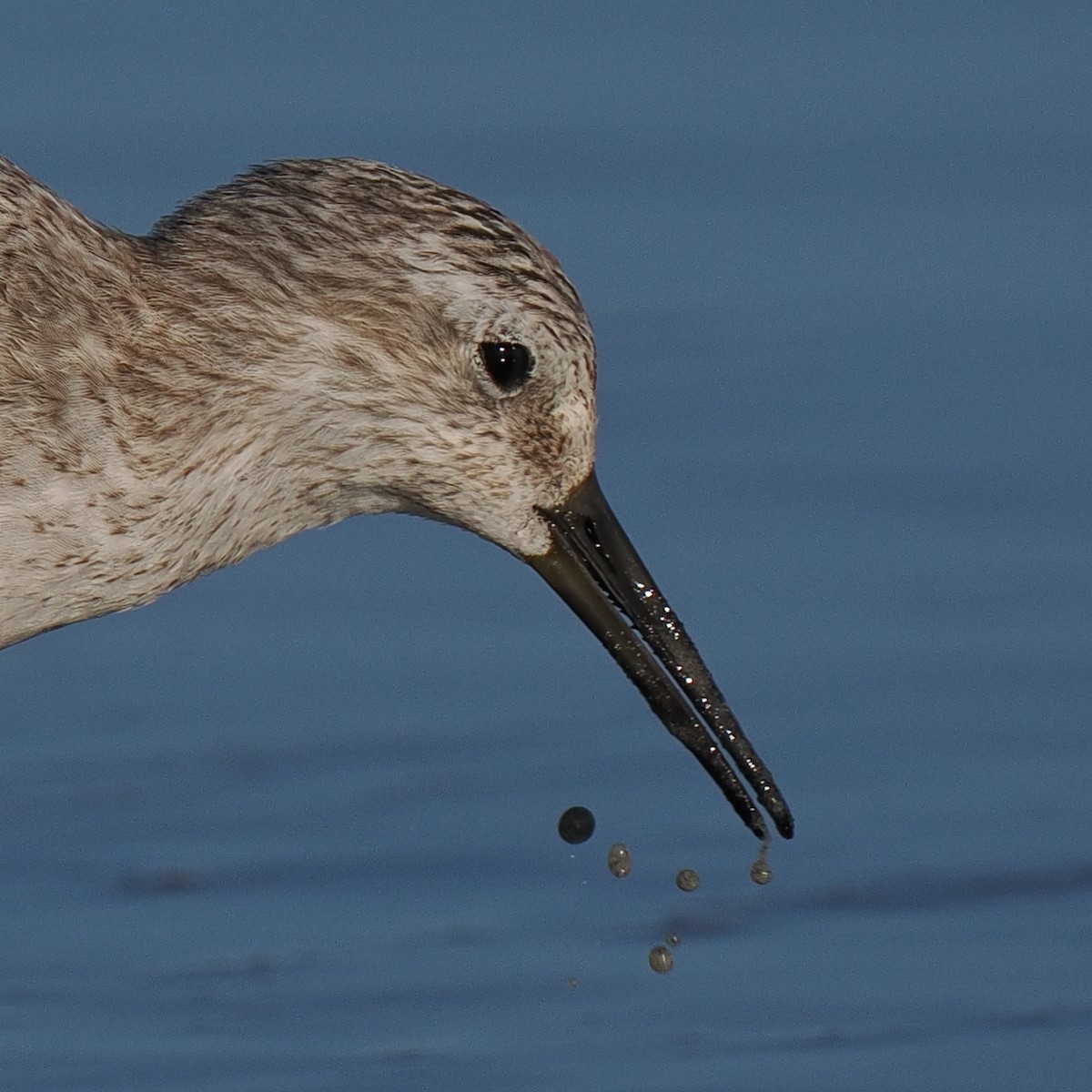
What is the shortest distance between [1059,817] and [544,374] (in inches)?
102

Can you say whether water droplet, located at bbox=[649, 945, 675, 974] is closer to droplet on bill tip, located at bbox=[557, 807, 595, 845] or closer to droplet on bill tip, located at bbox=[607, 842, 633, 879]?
droplet on bill tip, located at bbox=[607, 842, 633, 879]

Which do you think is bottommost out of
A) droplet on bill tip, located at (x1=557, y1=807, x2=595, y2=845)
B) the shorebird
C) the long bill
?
droplet on bill tip, located at (x1=557, y1=807, x2=595, y2=845)

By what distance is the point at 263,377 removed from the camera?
782 centimetres

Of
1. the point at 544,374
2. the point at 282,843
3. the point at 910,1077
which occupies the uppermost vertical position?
the point at 544,374

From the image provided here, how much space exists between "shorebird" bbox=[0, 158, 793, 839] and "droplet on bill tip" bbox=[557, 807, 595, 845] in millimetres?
1038

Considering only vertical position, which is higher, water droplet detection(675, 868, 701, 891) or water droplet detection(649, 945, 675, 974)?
water droplet detection(675, 868, 701, 891)

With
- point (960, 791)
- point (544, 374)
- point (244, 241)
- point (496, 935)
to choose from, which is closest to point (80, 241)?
point (244, 241)

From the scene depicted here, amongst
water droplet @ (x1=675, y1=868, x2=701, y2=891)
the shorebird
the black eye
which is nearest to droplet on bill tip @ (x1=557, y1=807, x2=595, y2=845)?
water droplet @ (x1=675, y1=868, x2=701, y2=891)

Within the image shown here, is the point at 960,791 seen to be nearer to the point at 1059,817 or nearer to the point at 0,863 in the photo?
the point at 1059,817

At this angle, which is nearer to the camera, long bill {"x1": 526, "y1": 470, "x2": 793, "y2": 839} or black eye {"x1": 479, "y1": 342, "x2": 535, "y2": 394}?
black eye {"x1": 479, "y1": 342, "x2": 535, "y2": 394}

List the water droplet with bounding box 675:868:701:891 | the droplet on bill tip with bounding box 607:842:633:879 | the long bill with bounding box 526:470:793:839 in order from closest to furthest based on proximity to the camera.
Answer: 1. the long bill with bounding box 526:470:793:839
2. the droplet on bill tip with bounding box 607:842:633:879
3. the water droplet with bounding box 675:868:701:891

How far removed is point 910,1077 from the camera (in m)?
8.94

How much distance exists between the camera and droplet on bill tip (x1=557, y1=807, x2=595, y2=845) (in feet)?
29.3

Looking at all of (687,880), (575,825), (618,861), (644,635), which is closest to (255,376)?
(644,635)
